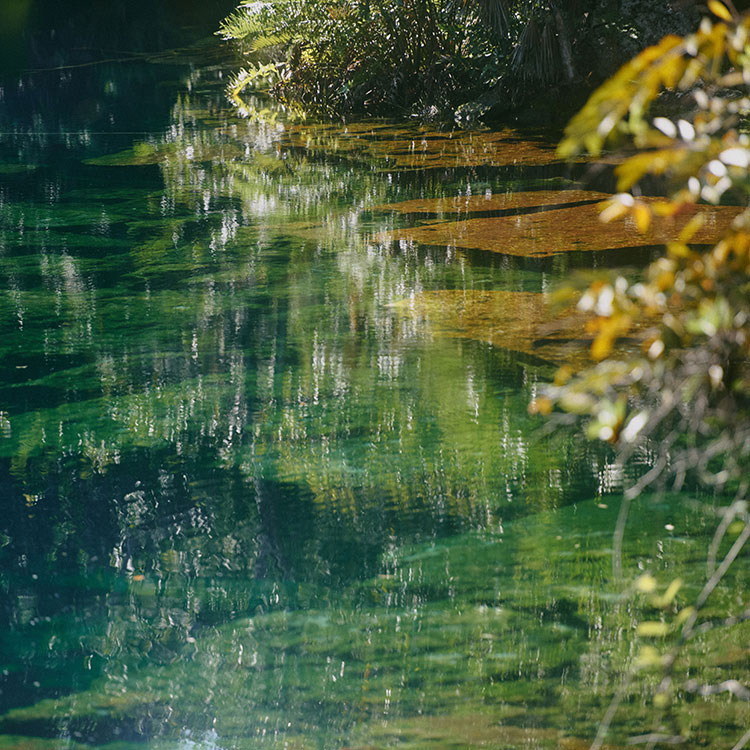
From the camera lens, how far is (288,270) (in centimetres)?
507

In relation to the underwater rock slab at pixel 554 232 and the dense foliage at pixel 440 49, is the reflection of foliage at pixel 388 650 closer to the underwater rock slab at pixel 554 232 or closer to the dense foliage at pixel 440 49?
the underwater rock slab at pixel 554 232

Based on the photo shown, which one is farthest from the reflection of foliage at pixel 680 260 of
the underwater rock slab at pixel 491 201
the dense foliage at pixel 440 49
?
the dense foliage at pixel 440 49

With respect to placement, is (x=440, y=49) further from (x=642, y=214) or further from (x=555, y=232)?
(x=642, y=214)

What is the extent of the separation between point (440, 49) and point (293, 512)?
7973mm

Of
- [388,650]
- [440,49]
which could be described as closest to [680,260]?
[388,650]

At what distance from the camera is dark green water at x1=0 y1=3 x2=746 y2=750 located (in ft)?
6.89

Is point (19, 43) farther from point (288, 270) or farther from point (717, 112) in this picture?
point (717, 112)

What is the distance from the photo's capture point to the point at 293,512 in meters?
2.86

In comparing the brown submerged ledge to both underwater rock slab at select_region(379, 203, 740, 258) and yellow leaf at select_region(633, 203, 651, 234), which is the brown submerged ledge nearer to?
underwater rock slab at select_region(379, 203, 740, 258)

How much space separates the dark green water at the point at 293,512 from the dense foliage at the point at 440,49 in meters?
4.18

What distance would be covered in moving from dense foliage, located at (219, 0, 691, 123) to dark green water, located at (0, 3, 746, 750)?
4176mm

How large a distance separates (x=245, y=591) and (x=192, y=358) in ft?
5.40

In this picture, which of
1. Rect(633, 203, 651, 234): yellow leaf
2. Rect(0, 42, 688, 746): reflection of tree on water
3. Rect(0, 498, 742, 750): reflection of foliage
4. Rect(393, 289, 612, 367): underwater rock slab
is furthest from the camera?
Rect(393, 289, 612, 367): underwater rock slab

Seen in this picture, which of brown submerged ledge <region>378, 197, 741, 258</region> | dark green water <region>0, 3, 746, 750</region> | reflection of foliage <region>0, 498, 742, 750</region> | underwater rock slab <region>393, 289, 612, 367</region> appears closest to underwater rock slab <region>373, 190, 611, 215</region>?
brown submerged ledge <region>378, 197, 741, 258</region>
